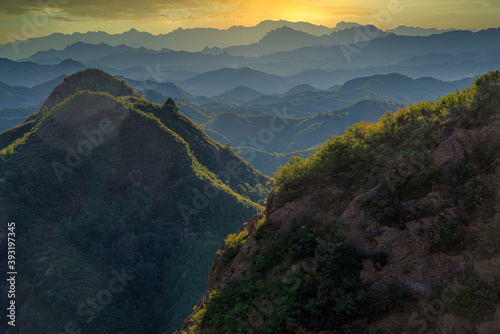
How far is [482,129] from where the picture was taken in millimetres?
11000

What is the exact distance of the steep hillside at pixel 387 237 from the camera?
353 inches

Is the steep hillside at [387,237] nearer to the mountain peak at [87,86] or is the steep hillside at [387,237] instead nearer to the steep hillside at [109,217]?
the steep hillside at [109,217]

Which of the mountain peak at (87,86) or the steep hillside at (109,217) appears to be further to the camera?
the mountain peak at (87,86)

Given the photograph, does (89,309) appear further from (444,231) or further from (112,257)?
(444,231)

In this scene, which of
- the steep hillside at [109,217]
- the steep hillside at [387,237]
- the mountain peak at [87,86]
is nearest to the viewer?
the steep hillside at [387,237]

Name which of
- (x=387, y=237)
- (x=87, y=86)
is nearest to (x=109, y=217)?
(x=87, y=86)

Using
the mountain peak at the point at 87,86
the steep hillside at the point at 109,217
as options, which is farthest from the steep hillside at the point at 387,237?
the mountain peak at the point at 87,86

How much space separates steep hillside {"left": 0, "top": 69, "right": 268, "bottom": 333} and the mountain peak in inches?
440

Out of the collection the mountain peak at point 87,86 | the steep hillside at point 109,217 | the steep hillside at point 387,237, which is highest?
the mountain peak at point 87,86

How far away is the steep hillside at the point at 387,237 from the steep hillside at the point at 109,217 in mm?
32374

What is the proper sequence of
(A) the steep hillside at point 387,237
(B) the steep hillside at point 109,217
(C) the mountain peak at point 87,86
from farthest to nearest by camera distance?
(C) the mountain peak at point 87,86 < (B) the steep hillside at point 109,217 < (A) the steep hillside at point 387,237

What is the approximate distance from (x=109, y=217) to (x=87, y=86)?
37444 millimetres

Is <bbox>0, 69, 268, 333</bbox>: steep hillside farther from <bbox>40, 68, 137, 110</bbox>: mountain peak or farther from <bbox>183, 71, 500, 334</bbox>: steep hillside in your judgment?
<bbox>183, 71, 500, 334</bbox>: steep hillside

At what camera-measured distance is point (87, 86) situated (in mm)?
71625
